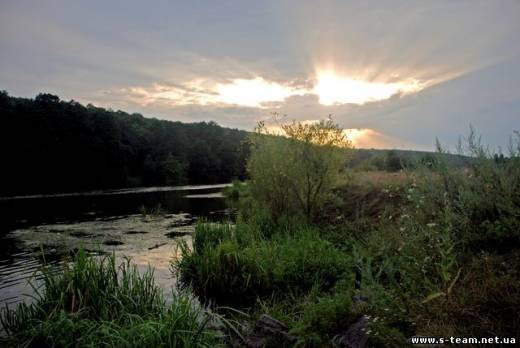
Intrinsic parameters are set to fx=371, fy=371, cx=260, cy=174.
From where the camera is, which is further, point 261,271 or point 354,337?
point 261,271

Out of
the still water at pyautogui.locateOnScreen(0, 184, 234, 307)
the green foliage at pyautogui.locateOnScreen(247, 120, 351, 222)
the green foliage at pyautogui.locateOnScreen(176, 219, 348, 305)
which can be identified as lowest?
the still water at pyautogui.locateOnScreen(0, 184, 234, 307)

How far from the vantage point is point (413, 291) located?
5.00m

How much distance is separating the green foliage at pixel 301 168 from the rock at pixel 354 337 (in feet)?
32.4

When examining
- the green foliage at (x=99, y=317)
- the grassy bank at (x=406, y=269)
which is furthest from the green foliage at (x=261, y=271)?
the green foliage at (x=99, y=317)

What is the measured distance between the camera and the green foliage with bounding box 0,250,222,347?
5609 millimetres

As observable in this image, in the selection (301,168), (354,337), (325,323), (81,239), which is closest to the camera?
(354,337)

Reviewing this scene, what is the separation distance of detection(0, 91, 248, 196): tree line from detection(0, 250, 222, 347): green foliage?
3243 cm

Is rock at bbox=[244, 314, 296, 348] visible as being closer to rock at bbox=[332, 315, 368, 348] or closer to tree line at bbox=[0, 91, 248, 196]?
rock at bbox=[332, 315, 368, 348]

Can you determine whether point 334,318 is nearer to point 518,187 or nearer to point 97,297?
point 518,187

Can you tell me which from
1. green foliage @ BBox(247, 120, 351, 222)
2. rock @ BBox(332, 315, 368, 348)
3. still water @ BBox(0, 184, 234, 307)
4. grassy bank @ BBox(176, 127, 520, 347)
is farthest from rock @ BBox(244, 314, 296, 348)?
green foliage @ BBox(247, 120, 351, 222)

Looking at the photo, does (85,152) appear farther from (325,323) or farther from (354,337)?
(354,337)

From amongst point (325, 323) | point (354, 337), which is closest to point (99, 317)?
point (325, 323)

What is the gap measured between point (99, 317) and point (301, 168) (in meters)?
10.0

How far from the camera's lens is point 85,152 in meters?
67.8
